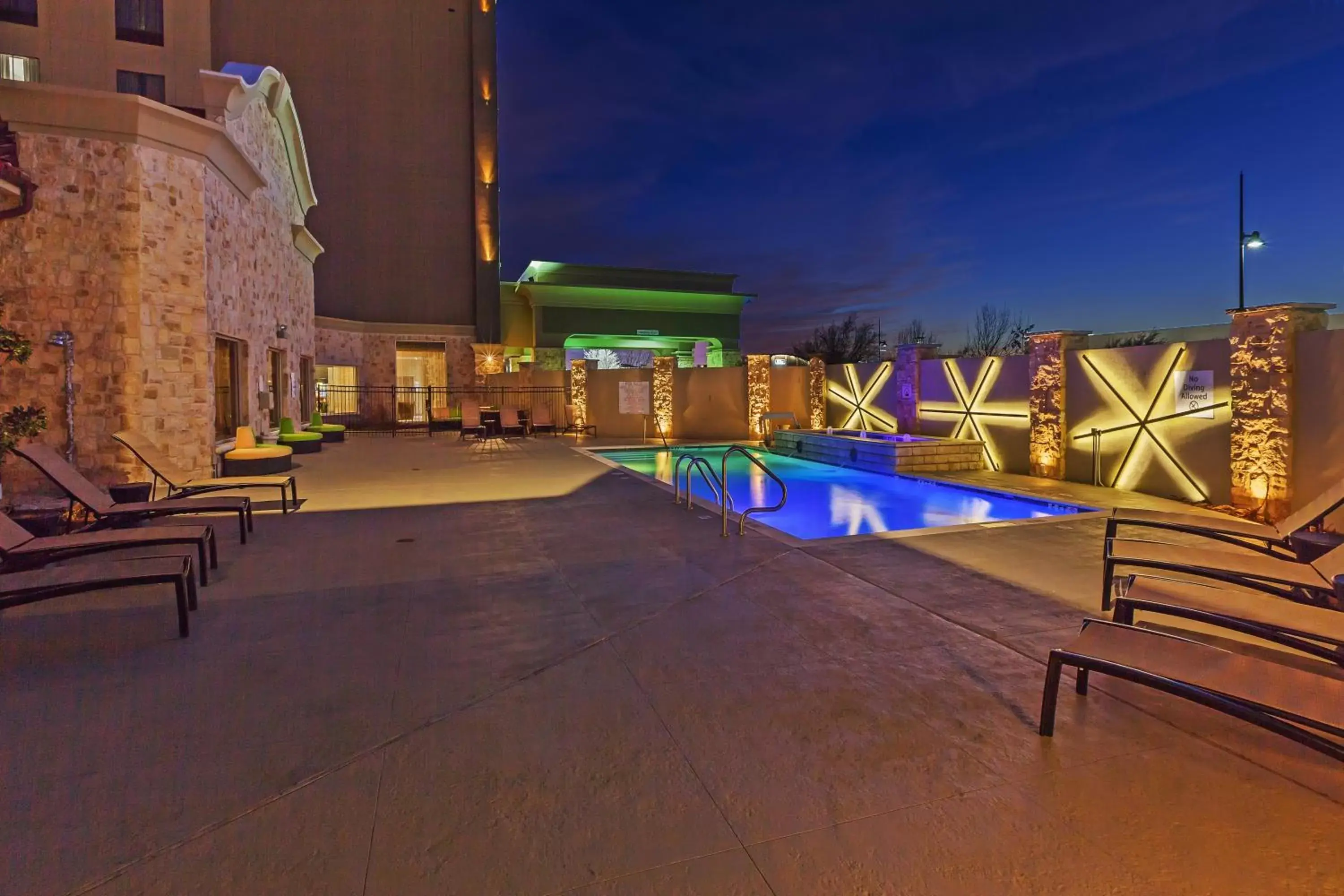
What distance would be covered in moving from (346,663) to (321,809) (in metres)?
1.34

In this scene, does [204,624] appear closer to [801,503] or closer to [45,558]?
[45,558]

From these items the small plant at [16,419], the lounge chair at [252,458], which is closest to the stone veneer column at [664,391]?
the lounge chair at [252,458]

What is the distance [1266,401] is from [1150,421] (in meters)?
1.70

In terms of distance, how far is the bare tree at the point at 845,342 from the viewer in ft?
166

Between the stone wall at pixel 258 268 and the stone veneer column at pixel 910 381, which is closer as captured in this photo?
the stone wall at pixel 258 268

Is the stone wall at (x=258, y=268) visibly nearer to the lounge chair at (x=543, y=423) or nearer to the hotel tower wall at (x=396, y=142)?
the lounge chair at (x=543, y=423)

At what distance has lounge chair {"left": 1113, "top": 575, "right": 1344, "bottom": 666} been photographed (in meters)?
2.94

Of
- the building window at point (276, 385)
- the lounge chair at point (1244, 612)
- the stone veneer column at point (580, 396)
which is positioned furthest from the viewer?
the stone veneer column at point (580, 396)

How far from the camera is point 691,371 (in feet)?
62.5

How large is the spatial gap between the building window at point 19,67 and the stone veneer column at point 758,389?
1937cm

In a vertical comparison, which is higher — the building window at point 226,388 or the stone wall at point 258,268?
the stone wall at point 258,268

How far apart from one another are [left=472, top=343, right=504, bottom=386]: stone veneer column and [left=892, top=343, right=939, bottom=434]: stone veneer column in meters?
14.7

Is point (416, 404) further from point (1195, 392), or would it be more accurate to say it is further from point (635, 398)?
point (1195, 392)

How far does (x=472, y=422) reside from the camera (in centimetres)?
1880
